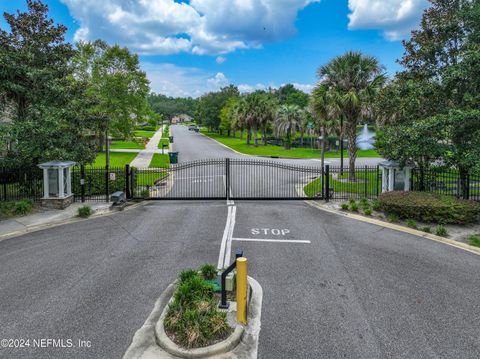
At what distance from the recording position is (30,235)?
10.4 meters

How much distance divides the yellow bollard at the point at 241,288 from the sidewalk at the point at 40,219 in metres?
8.17

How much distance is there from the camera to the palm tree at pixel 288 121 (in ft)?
150

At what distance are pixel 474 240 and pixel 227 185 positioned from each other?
8729 mm

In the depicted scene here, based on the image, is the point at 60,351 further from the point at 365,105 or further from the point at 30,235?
the point at 365,105

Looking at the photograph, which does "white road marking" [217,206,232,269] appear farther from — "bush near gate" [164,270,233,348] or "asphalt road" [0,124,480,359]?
"bush near gate" [164,270,233,348]

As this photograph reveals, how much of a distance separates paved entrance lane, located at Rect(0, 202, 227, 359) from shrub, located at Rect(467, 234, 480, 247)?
653 cm

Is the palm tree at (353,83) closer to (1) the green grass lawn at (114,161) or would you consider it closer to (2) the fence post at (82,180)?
(2) the fence post at (82,180)

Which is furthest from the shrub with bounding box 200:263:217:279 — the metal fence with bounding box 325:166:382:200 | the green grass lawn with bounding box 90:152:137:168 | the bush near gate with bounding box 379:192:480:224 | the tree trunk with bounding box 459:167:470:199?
the green grass lawn with bounding box 90:152:137:168

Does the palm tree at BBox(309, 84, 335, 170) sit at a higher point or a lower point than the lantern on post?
higher

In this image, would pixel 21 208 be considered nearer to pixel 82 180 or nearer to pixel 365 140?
pixel 82 180

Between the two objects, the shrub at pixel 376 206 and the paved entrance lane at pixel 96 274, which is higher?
the shrub at pixel 376 206

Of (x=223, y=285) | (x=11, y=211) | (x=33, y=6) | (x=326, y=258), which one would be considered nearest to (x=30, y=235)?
(x=11, y=211)

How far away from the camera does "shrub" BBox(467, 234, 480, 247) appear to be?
927 centimetres

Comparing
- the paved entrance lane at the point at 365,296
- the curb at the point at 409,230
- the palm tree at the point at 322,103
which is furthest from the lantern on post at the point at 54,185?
the palm tree at the point at 322,103
